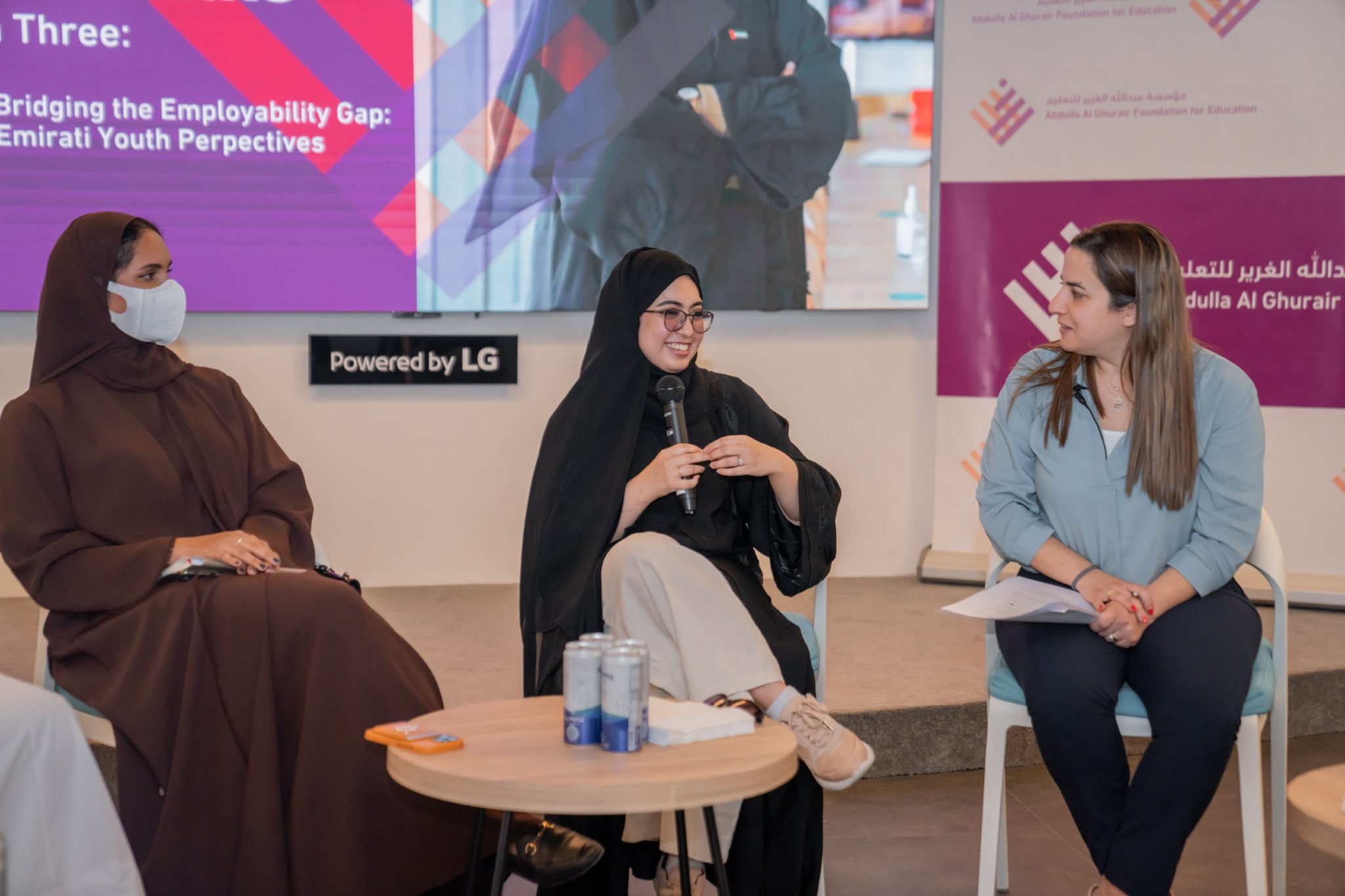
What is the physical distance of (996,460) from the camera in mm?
2777

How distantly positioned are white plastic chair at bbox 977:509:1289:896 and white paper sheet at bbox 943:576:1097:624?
0.49 ft

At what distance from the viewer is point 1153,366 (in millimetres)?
2641

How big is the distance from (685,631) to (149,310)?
4.35ft

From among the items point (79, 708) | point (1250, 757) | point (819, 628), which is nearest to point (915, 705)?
point (819, 628)

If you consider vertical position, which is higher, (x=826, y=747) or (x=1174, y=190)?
(x=1174, y=190)

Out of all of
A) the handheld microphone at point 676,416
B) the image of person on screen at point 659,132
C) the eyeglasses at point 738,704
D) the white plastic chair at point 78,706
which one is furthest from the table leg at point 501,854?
the image of person on screen at point 659,132

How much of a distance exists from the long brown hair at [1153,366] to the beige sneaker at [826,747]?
0.81 metres

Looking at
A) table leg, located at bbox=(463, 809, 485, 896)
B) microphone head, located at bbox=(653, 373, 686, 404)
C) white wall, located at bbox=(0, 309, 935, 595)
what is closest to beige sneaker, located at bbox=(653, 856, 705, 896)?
table leg, located at bbox=(463, 809, 485, 896)

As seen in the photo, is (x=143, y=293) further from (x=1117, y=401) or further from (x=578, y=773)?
(x=1117, y=401)

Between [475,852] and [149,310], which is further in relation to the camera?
[149,310]

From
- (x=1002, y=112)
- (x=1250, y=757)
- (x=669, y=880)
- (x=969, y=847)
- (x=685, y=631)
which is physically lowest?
(x=969, y=847)

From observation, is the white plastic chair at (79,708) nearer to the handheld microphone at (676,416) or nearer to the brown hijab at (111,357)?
the brown hijab at (111,357)

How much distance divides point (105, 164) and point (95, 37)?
1.36 ft

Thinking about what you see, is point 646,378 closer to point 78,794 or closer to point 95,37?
point 78,794
